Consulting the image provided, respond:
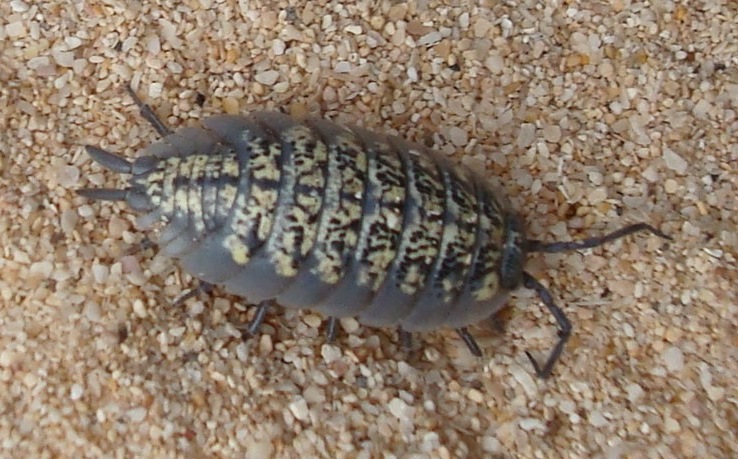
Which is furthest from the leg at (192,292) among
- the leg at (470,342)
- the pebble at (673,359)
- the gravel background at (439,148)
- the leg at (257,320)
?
the pebble at (673,359)

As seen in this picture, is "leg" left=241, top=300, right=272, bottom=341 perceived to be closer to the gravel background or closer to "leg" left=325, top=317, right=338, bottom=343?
the gravel background

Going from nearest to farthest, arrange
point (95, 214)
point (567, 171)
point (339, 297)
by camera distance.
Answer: point (339, 297)
point (95, 214)
point (567, 171)

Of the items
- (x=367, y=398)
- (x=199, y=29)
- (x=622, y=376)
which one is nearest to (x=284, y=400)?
(x=367, y=398)

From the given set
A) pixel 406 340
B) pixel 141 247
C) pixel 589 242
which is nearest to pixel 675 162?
→ pixel 589 242

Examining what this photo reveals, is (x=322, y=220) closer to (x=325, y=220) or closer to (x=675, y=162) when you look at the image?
(x=325, y=220)

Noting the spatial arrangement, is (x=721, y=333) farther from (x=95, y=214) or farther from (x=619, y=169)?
(x=95, y=214)

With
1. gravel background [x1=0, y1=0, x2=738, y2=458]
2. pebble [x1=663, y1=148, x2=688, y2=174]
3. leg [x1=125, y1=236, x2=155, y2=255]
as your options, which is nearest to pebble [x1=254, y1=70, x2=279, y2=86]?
gravel background [x1=0, y1=0, x2=738, y2=458]
